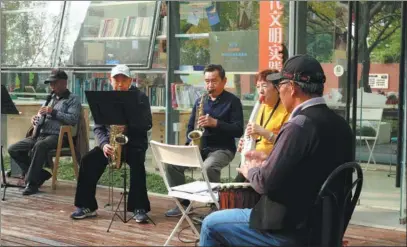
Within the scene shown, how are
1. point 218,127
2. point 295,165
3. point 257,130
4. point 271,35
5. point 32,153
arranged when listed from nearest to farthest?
point 295,165
point 257,130
point 218,127
point 32,153
point 271,35

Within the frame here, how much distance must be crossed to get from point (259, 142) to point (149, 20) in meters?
2.98

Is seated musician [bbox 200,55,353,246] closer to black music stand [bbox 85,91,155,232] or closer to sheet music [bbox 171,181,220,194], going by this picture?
sheet music [bbox 171,181,220,194]

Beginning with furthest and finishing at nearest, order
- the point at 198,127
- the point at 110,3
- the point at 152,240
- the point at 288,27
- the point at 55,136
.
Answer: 1. the point at 110,3
2. the point at 288,27
3. the point at 55,136
4. the point at 198,127
5. the point at 152,240

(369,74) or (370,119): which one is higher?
(369,74)

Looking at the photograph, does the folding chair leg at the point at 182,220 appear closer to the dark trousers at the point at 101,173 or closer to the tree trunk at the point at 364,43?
the dark trousers at the point at 101,173

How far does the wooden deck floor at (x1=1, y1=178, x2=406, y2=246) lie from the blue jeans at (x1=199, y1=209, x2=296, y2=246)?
1.69 meters

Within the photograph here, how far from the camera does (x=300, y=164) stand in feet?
8.20

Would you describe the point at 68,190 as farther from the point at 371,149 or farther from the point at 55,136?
the point at 371,149

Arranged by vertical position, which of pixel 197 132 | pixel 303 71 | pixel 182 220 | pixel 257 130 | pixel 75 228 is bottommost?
pixel 75 228

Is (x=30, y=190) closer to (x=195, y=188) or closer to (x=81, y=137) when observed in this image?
(x=81, y=137)

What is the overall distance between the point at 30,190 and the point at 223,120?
2135 millimetres

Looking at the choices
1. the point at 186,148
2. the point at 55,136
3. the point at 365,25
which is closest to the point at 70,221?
the point at 55,136

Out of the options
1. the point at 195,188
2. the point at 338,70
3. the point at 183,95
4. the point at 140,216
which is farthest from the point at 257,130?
the point at 183,95

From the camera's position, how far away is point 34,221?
5109 mm
